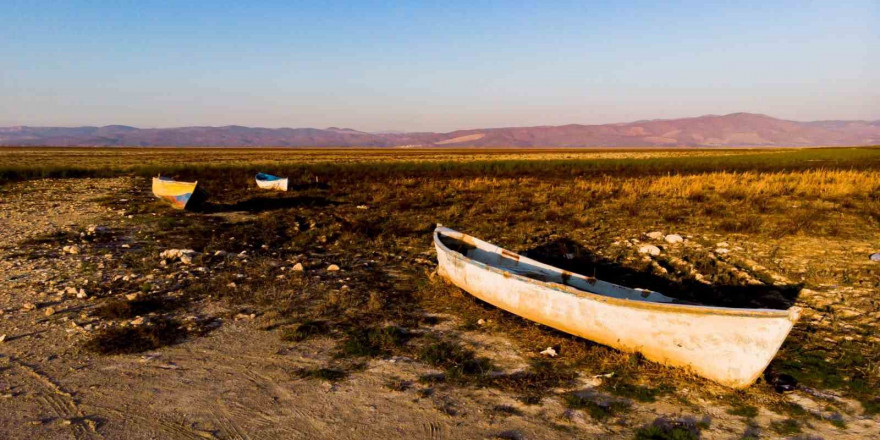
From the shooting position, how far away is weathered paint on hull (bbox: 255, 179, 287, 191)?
25.3 meters

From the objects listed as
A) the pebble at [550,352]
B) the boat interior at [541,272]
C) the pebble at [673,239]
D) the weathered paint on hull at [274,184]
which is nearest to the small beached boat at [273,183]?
the weathered paint on hull at [274,184]

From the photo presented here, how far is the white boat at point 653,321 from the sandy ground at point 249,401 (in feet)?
2.00

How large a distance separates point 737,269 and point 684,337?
6.08m

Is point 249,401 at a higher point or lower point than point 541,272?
lower

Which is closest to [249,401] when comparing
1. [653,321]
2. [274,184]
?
[653,321]

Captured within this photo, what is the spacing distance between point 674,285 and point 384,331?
253 inches

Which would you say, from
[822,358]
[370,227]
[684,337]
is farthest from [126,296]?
[822,358]

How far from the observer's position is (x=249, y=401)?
5.82 metres

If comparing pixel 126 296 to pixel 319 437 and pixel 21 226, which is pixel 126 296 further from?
pixel 21 226

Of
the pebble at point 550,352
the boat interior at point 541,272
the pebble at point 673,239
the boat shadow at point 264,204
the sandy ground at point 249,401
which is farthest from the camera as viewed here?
the boat shadow at point 264,204

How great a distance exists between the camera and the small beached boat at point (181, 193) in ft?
60.1

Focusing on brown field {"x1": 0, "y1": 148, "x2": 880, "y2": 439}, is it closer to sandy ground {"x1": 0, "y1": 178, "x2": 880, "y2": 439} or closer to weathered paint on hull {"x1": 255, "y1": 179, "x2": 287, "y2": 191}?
sandy ground {"x1": 0, "y1": 178, "x2": 880, "y2": 439}

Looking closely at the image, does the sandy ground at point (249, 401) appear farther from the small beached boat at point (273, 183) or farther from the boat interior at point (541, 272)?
the small beached boat at point (273, 183)

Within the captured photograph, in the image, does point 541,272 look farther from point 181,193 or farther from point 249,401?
point 181,193
